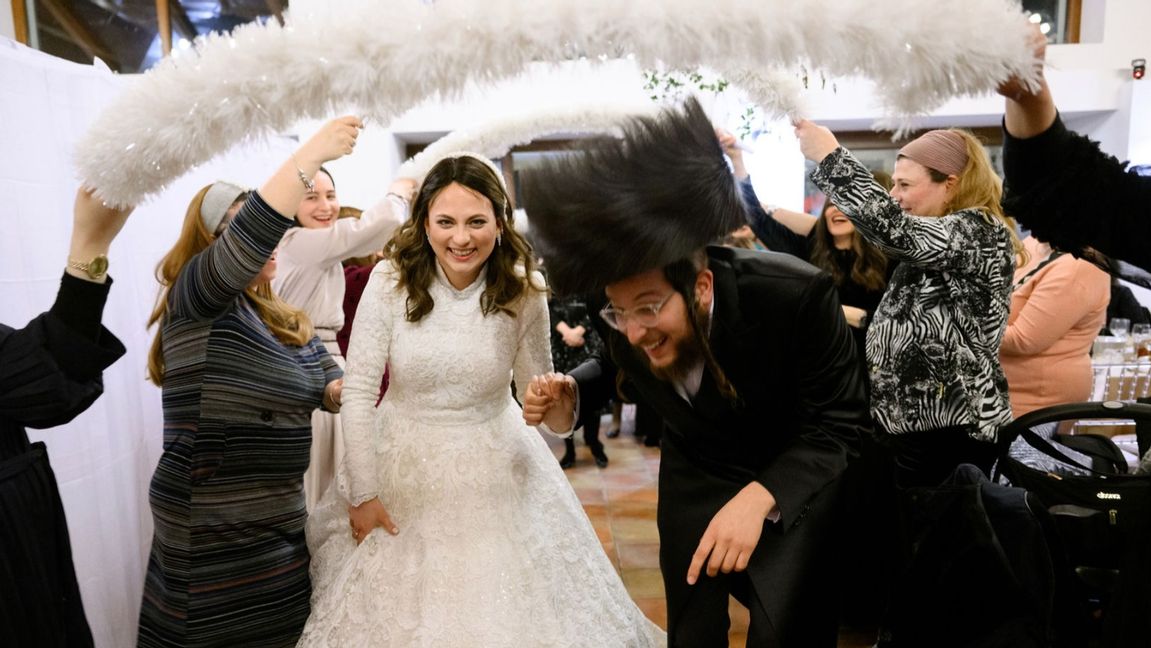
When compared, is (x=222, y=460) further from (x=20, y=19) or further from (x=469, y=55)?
(x=20, y=19)

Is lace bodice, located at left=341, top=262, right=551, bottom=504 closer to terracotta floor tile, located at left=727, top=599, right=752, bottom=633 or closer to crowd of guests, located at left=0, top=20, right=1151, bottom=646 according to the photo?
crowd of guests, located at left=0, top=20, right=1151, bottom=646

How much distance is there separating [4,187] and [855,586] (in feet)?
9.41

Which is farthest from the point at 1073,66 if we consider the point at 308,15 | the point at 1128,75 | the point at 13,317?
the point at 13,317

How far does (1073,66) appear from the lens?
19.8ft

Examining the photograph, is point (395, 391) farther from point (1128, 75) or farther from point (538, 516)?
point (1128, 75)

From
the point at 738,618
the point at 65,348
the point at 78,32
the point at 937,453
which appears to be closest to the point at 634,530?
the point at 738,618

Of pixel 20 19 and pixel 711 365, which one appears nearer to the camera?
pixel 711 365

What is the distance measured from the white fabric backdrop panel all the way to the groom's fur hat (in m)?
0.92

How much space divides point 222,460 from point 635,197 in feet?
4.09

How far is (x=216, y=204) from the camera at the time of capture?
6.22ft

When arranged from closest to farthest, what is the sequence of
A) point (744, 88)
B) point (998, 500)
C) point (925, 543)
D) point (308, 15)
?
1. point (308, 15)
2. point (744, 88)
3. point (998, 500)
4. point (925, 543)

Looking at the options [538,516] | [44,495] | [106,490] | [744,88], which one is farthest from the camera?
[106,490]

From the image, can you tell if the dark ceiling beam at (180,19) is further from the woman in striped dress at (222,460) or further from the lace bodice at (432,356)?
the lace bodice at (432,356)

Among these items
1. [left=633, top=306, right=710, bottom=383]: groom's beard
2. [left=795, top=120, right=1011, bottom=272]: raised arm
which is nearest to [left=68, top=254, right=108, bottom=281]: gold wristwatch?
[left=633, top=306, right=710, bottom=383]: groom's beard
